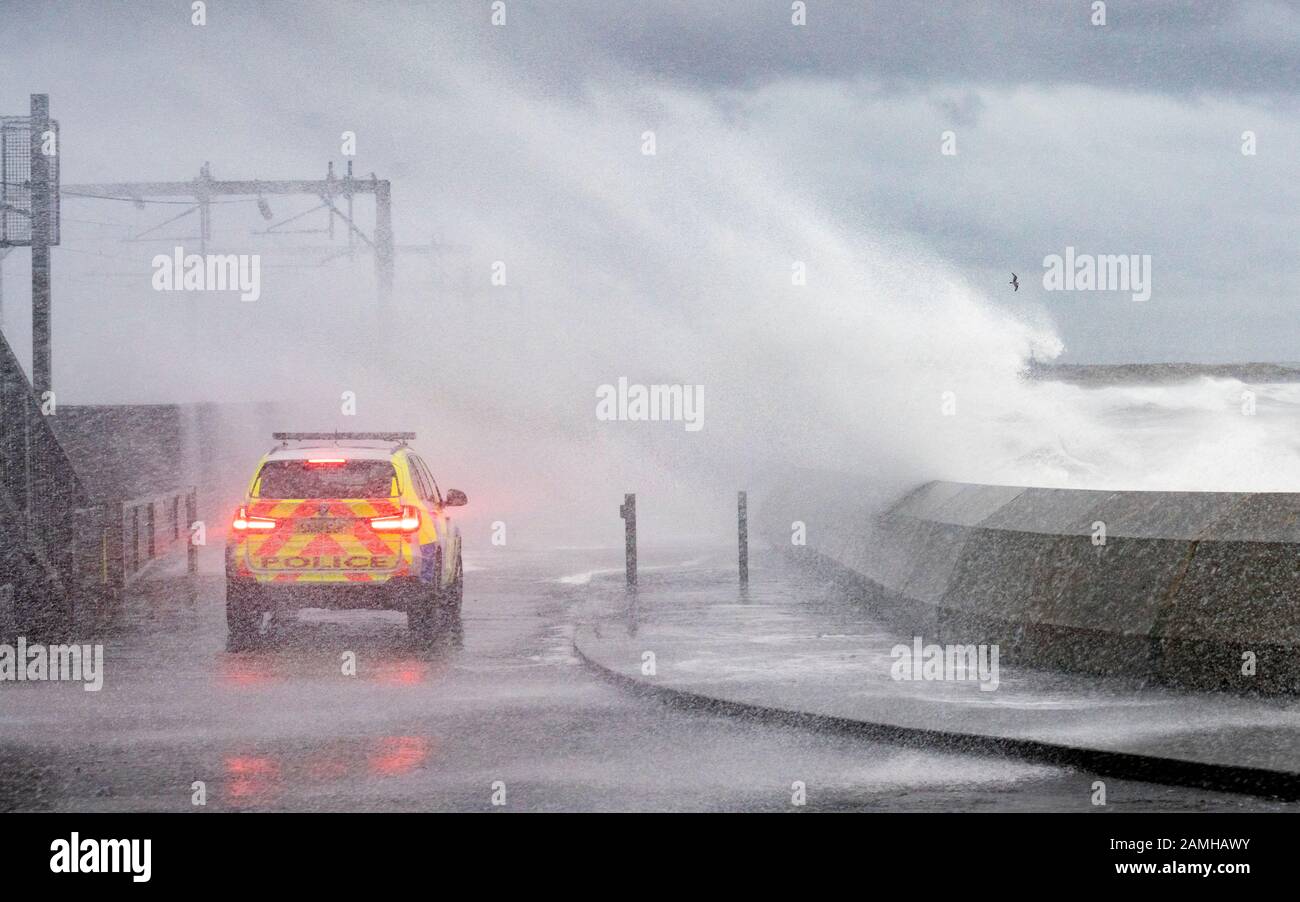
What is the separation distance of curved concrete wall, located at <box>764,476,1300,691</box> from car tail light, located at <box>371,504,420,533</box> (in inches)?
177

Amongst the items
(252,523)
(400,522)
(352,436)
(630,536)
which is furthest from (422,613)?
(630,536)

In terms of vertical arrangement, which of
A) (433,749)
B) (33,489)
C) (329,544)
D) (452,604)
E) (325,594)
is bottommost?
(433,749)

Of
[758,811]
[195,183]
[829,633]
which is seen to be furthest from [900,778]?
[195,183]

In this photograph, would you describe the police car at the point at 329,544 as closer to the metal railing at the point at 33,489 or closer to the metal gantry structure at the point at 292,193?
the metal railing at the point at 33,489

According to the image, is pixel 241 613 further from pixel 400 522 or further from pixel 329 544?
pixel 400 522

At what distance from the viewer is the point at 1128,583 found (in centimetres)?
1187

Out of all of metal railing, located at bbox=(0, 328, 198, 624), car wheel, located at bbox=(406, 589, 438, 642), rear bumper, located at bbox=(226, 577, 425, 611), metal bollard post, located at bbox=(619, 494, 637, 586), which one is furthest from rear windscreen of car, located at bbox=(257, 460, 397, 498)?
metal bollard post, located at bbox=(619, 494, 637, 586)

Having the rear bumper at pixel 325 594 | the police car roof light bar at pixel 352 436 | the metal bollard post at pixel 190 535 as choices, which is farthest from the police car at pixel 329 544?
the metal bollard post at pixel 190 535

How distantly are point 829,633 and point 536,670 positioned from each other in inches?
122

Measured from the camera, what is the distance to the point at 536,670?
13.7m

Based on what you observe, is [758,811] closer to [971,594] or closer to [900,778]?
[900,778]

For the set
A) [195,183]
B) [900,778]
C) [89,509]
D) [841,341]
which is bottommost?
[900,778]

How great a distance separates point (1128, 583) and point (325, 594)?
7.08 meters

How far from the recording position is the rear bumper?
612 inches
